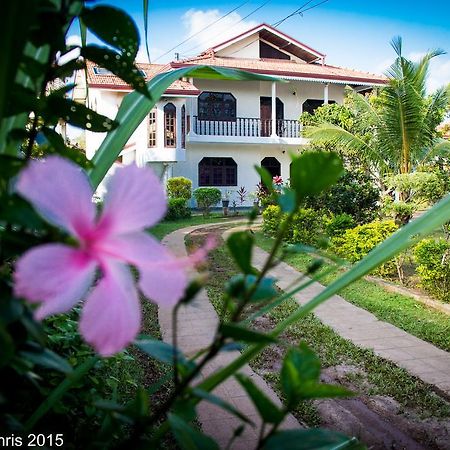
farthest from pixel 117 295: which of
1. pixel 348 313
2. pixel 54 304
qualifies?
pixel 348 313

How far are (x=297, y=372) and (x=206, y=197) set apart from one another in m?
13.8

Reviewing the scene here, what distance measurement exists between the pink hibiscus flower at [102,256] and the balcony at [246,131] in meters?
14.9

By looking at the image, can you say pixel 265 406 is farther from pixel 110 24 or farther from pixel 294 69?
pixel 294 69

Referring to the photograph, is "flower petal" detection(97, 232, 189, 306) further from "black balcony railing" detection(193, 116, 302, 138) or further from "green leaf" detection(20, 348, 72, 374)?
"black balcony railing" detection(193, 116, 302, 138)

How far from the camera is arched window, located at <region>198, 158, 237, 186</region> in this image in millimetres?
15766

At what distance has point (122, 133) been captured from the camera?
554 mm

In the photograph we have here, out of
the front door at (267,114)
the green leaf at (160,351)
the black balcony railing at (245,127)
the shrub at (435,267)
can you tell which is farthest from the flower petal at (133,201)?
the front door at (267,114)

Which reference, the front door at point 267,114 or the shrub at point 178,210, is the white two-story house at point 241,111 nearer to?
the front door at point 267,114

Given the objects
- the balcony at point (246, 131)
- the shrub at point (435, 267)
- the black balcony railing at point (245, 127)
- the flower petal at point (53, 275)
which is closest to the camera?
the flower petal at point (53, 275)

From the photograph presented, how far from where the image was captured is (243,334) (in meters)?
0.24

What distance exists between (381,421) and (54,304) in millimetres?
2736

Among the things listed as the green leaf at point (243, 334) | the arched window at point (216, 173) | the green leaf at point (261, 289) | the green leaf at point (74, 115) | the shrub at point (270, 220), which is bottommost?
the shrub at point (270, 220)

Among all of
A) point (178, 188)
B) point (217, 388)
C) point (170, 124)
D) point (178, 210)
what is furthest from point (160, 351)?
point (170, 124)

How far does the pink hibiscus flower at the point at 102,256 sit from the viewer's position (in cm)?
19
